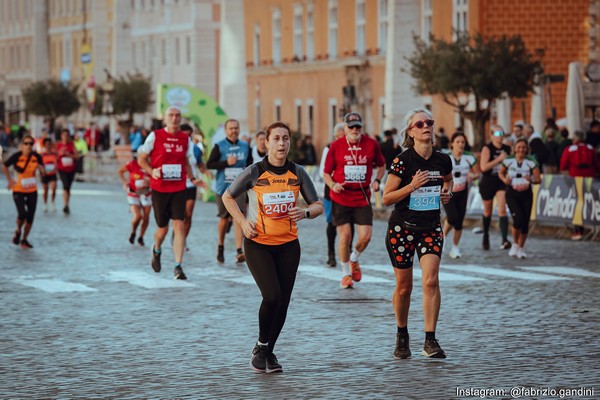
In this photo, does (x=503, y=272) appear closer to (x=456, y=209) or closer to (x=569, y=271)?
(x=569, y=271)

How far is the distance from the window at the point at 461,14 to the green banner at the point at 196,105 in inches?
471

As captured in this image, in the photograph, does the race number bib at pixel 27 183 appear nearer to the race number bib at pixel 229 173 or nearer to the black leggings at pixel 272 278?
the race number bib at pixel 229 173

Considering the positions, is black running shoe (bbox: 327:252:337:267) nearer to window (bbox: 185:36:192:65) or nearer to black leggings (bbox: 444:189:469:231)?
black leggings (bbox: 444:189:469:231)

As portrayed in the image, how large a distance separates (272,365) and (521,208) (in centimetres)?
1167

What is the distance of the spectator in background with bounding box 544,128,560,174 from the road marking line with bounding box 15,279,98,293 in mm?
14580

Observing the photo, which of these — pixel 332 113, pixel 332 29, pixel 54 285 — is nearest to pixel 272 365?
pixel 54 285

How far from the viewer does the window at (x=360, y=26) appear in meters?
61.8

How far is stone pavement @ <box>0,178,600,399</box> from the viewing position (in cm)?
1127

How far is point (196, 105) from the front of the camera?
4347 cm

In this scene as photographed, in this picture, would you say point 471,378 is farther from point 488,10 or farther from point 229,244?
point 488,10

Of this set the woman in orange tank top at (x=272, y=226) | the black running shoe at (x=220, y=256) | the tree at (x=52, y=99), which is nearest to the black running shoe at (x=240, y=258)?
the black running shoe at (x=220, y=256)

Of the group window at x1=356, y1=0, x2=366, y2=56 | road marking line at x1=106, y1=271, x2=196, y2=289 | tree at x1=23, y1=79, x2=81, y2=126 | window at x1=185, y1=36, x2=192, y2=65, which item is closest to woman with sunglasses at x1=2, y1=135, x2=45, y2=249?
road marking line at x1=106, y1=271, x2=196, y2=289

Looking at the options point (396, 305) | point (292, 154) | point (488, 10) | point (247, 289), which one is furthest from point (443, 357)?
point (488, 10)

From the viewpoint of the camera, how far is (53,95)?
9731 centimetres
